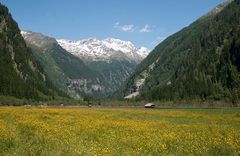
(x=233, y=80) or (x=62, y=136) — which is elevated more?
(x=233, y=80)

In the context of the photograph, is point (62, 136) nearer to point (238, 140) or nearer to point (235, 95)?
point (238, 140)

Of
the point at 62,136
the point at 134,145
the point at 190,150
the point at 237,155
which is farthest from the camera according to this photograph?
the point at 62,136

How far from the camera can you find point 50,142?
70.5 feet

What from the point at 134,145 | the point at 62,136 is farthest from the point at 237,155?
the point at 62,136

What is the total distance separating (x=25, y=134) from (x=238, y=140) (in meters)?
14.2

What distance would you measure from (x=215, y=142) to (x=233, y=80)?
178 metres

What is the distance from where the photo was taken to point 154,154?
1864 centimetres

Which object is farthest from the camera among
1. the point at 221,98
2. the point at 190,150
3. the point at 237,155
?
the point at 221,98

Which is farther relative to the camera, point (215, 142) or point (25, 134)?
point (25, 134)

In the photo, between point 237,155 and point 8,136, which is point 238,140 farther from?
point 8,136

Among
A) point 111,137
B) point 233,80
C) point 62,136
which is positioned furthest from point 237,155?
point 233,80

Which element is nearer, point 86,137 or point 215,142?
point 215,142

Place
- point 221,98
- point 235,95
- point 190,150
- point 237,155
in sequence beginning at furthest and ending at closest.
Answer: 1. point 221,98
2. point 235,95
3. point 190,150
4. point 237,155

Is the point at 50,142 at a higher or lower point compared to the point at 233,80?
lower
